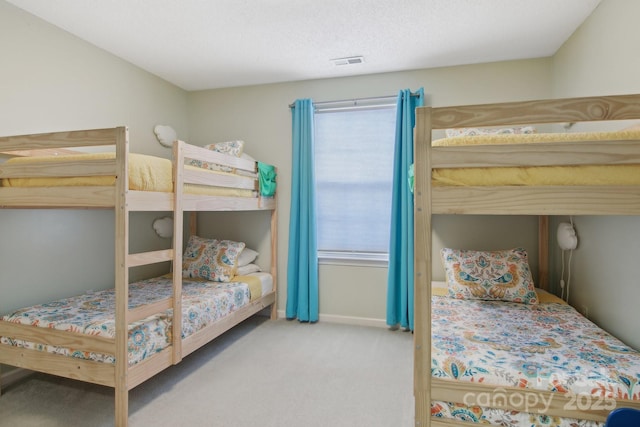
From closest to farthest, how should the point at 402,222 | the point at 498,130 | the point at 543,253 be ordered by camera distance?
the point at 498,130
the point at 543,253
the point at 402,222

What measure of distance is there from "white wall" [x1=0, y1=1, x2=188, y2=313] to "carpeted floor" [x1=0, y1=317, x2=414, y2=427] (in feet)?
2.17

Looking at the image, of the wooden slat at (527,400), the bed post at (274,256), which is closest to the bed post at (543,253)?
the wooden slat at (527,400)

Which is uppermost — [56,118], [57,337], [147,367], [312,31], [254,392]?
[312,31]

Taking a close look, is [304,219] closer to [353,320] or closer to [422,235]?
[353,320]

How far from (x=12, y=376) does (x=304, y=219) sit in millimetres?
2326

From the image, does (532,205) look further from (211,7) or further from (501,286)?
(211,7)

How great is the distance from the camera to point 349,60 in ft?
9.57

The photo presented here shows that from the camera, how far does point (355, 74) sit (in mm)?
3250

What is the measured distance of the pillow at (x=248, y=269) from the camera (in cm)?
322

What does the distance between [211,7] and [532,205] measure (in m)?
2.13

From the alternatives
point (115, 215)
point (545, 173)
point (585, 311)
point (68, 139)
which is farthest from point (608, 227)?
point (68, 139)

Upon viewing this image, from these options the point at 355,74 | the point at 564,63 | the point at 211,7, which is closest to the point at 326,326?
the point at 355,74

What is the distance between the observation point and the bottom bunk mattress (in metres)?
1.79

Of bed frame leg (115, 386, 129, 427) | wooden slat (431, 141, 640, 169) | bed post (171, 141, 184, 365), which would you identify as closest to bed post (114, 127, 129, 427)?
bed frame leg (115, 386, 129, 427)
